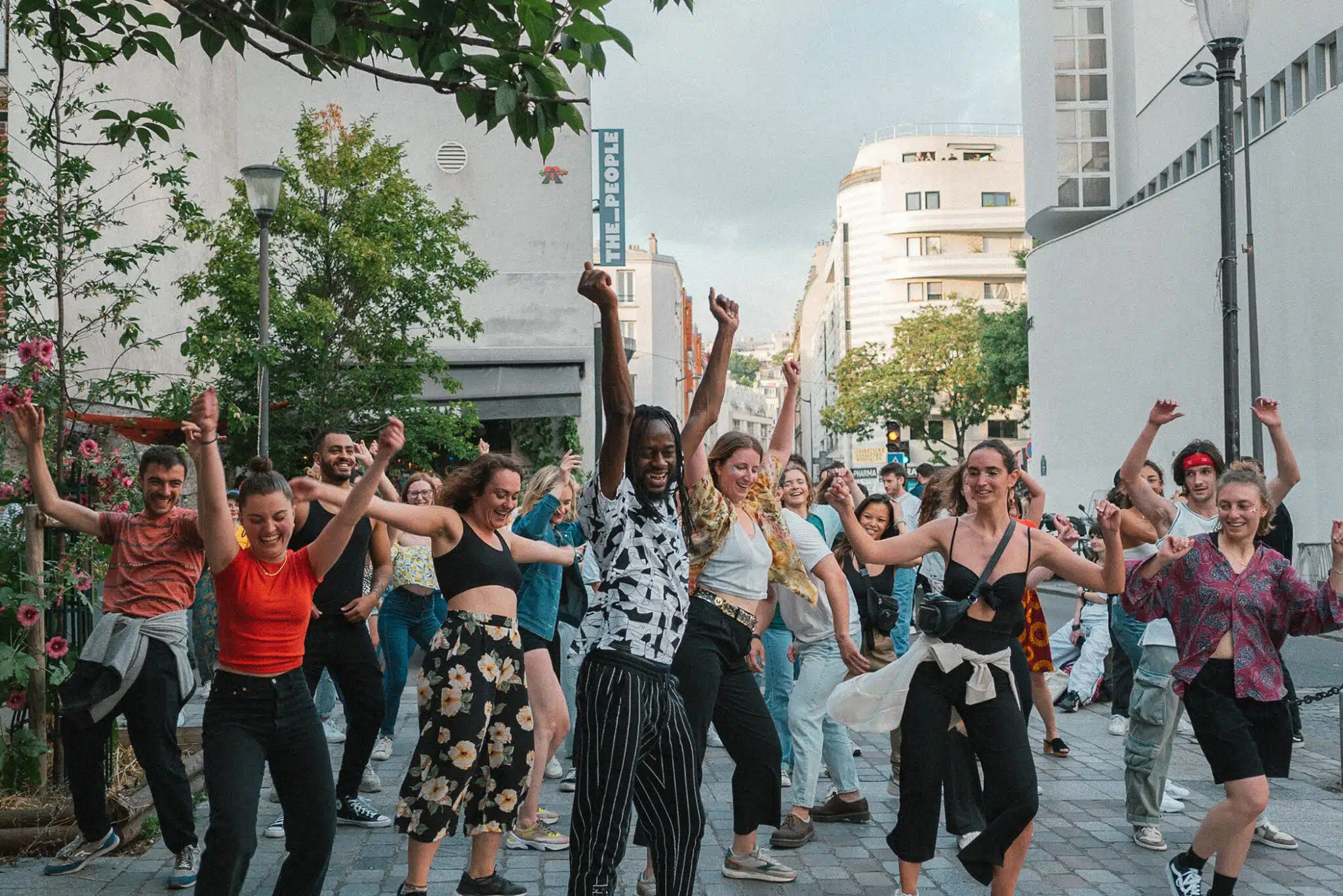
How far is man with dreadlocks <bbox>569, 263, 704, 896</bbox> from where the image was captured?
452 cm

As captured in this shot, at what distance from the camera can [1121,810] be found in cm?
761

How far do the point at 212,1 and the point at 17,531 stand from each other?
3053 millimetres

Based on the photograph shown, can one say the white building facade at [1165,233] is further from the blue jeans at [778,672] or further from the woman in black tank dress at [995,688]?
the woman in black tank dress at [995,688]

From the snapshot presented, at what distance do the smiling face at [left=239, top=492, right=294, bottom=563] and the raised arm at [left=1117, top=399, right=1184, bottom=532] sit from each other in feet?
11.1

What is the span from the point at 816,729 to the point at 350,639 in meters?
2.42

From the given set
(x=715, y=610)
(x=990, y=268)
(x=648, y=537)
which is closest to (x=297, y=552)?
(x=648, y=537)

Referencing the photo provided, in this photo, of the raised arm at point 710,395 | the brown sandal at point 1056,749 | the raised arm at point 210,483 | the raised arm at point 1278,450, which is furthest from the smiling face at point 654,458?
the brown sandal at point 1056,749

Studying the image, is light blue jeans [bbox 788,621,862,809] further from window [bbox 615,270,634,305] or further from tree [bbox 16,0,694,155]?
window [bbox 615,270,634,305]

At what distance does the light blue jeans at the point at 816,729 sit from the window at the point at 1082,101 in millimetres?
34228

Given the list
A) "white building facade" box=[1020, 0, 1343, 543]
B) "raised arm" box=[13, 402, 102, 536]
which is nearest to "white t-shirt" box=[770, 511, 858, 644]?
"raised arm" box=[13, 402, 102, 536]

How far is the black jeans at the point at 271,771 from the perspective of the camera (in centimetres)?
457

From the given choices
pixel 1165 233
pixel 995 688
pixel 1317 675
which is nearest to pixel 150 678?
pixel 995 688

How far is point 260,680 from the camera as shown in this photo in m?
4.71

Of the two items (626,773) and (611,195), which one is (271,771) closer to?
(626,773)
